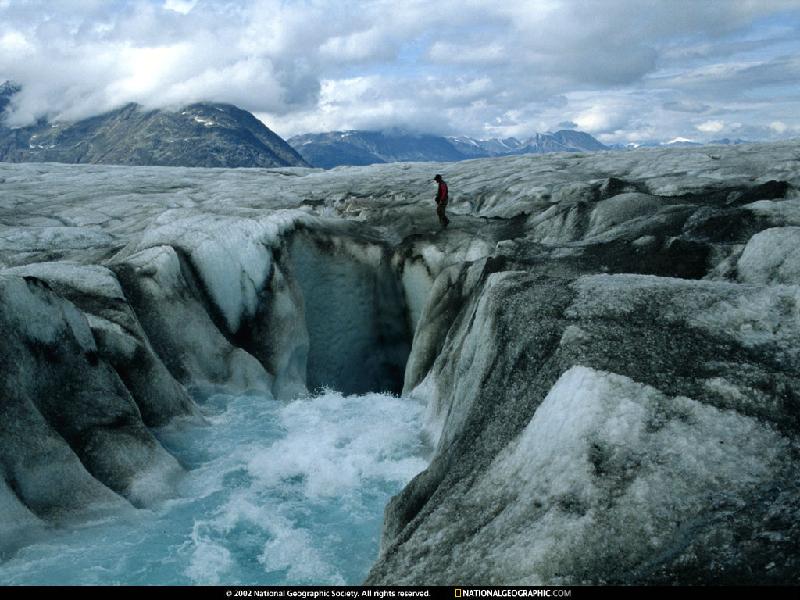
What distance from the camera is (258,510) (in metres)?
14.3

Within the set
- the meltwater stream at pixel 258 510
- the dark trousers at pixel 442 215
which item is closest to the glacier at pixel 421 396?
the meltwater stream at pixel 258 510

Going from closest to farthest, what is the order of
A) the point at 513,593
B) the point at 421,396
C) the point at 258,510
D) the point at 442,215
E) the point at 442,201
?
the point at 513,593 → the point at 258,510 → the point at 421,396 → the point at 442,201 → the point at 442,215

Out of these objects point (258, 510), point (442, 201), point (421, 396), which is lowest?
point (258, 510)

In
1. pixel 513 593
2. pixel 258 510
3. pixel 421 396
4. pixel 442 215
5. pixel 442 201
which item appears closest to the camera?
pixel 513 593

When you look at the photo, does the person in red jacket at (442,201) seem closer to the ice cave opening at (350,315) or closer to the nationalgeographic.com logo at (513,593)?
the ice cave opening at (350,315)

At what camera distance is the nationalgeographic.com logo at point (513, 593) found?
20.4ft

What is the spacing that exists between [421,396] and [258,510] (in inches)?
297

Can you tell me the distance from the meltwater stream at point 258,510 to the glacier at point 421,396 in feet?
0.25

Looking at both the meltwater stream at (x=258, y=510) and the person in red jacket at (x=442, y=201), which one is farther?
the person in red jacket at (x=442, y=201)

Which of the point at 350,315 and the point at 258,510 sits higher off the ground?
the point at 350,315

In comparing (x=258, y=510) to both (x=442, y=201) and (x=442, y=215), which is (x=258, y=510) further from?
(x=442, y=215)

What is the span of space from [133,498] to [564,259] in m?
13.1

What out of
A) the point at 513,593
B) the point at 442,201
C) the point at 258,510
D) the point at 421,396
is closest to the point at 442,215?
the point at 442,201

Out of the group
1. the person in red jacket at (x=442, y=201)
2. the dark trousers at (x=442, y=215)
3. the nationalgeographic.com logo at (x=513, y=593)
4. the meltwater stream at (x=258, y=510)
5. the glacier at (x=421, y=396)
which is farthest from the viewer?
the dark trousers at (x=442, y=215)
